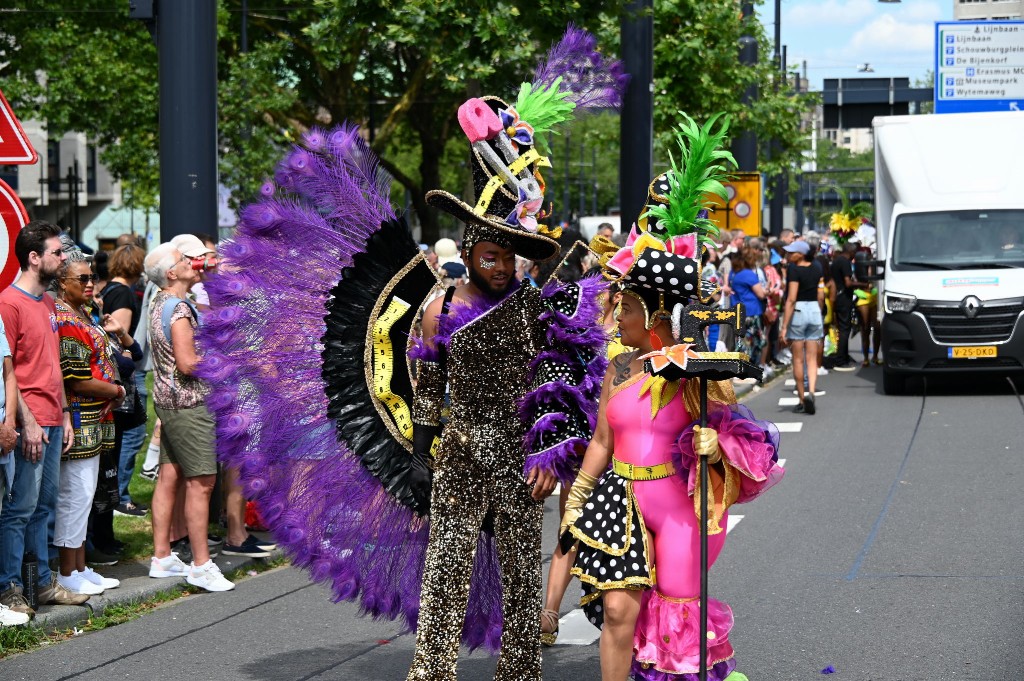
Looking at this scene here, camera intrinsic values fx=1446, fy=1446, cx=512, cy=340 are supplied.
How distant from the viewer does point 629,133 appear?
1616 centimetres

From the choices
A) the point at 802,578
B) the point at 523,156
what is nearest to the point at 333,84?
the point at 802,578

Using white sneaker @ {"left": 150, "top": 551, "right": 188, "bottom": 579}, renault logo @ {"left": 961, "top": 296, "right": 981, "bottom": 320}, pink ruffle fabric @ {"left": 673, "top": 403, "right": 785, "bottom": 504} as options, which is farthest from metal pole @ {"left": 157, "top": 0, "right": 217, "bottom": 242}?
renault logo @ {"left": 961, "top": 296, "right": 981, "bottom": 320}

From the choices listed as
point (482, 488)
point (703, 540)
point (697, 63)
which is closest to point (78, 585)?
point (482, 488)

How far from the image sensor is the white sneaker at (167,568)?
317 inches

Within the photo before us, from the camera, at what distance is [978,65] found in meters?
34.1

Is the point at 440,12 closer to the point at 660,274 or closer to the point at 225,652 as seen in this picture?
the point at 225,652

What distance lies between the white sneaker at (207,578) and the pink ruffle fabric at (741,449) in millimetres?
3919

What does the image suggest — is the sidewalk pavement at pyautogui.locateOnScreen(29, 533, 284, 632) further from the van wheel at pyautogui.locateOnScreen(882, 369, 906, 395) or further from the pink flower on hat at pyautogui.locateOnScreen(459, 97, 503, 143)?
the van wheel at pyautogui.locateOnScreen(882, 369, 906, 395)

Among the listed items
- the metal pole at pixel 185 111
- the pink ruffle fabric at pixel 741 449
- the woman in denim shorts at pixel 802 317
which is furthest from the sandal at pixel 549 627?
the woman in denim shorts at pixel 802 317

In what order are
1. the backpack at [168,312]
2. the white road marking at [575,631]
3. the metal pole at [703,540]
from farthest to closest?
the backpack at [168,312]
the white road marking at [575,631]
the metal pole at [703,540]

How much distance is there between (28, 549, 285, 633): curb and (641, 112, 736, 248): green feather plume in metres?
2.49

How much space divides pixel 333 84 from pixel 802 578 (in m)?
25.1

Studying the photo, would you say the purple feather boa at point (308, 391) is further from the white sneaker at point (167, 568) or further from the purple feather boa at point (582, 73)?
the white sneaker at point (167, 568)

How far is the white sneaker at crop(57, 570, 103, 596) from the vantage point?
7555 mm
